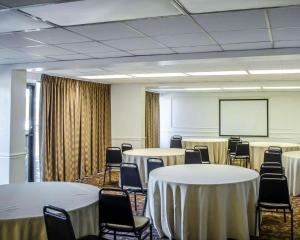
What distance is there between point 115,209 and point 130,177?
6.57 feet

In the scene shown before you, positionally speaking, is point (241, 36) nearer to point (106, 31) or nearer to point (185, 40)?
point (185, 40)

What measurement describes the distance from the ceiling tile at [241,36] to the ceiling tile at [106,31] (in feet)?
3.10

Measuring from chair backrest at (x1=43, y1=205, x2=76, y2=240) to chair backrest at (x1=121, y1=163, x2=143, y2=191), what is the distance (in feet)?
8.67

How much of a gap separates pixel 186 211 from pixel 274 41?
7.71ft

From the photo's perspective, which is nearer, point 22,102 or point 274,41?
point 274,41

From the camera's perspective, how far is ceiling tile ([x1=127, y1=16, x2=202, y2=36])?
11.2 feet

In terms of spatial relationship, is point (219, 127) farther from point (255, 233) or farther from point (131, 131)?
point (255, 233)

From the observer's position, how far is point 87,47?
4723 millimetres

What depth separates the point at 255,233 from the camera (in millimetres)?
4547

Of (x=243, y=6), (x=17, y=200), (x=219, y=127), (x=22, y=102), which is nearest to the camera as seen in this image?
(x=243, y=6)

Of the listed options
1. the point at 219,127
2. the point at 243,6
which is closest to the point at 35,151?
the point at 243,6

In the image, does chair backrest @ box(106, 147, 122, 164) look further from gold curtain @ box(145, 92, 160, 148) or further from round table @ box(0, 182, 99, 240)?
gold curtain @ box(145, 92, 160, 148)

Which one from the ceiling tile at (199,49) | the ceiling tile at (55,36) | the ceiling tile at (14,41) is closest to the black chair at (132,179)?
the ceiling tile at (199,49)

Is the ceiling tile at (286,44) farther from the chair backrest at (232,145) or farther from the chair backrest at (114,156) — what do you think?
the chair backrest at (232,145)
